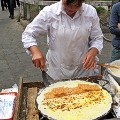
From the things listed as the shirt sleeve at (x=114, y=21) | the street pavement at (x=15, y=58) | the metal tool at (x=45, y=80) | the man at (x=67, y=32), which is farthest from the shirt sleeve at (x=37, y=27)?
the street pavement at (x=15, y=58)

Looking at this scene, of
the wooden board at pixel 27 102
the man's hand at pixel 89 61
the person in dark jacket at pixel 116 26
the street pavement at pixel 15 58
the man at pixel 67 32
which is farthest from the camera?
the street pavement at pixel 15 58

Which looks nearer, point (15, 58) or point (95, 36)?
point (95, 36)

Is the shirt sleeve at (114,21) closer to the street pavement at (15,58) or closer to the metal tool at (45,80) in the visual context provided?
the metal tool at (45,80)

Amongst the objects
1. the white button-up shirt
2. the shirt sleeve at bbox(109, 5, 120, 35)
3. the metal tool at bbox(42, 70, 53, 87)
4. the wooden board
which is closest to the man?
the white button-up shirt

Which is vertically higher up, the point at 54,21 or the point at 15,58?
the point at 54,21

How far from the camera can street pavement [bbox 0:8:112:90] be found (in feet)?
16.8

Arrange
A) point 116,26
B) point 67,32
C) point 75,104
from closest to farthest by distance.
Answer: point 75,104
point 67,32
point 116,26

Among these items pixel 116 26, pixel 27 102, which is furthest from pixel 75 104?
pixel 116 26

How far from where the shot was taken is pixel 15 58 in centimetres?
616

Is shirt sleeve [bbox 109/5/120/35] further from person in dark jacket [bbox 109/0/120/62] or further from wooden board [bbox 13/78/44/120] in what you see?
wooden board [bbox 13/78/44/120]

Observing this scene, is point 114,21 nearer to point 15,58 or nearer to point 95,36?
point 95,36

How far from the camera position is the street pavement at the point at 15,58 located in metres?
5.13

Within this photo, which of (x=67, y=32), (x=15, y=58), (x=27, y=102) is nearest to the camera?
(x=27, y=102)

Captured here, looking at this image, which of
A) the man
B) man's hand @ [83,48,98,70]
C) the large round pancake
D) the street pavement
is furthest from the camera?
the street pavement
